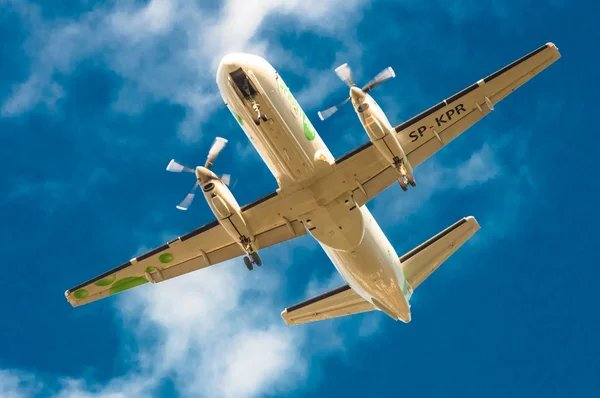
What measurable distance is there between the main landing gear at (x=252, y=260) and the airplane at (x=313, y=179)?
4cm

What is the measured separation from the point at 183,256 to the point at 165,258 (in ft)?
2.52

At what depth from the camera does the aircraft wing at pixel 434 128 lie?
26.6m

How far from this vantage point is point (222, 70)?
24328 mm

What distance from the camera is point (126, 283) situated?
30.7 metres

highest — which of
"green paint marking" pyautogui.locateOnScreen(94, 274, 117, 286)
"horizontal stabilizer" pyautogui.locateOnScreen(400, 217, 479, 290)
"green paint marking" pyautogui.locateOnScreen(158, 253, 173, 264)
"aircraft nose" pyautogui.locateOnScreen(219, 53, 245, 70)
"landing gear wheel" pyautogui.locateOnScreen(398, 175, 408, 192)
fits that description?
"aircraft nose" pyautogui.locateOnScreen(219, 53, 245, 70)

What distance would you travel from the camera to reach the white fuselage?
24391 mm

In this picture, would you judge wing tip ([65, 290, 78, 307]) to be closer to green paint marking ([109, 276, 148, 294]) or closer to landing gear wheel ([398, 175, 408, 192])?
green paint marking ([109, 276, 148, 294])

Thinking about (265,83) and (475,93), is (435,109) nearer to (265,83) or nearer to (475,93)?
(475,93)

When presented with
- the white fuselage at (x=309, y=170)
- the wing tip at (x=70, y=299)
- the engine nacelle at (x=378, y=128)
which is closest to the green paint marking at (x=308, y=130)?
the white fuselage at (x=309, y=170)

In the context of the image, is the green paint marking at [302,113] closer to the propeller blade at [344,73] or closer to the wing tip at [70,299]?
the propeller blade at [344,73]

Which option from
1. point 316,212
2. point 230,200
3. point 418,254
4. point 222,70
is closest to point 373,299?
point 418,254

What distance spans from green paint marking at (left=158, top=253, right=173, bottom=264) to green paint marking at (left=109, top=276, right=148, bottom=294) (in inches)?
62.4

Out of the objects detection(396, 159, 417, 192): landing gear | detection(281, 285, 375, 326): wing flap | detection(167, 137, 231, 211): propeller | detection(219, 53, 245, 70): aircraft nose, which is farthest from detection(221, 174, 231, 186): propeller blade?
detection(281, 285, 375, 326): wing flap

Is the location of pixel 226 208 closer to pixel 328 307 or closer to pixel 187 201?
pixel 187 201
